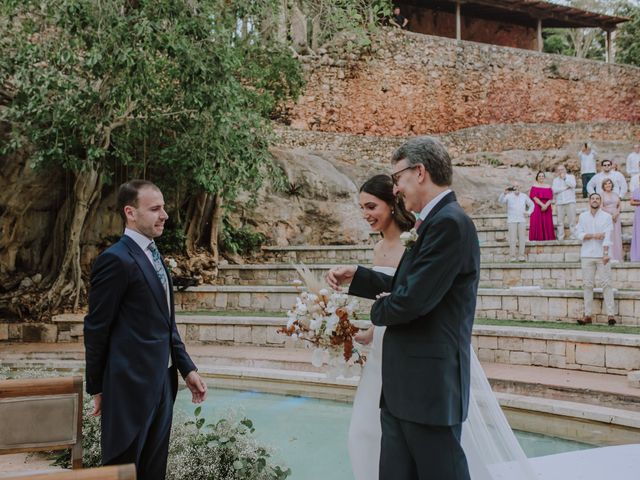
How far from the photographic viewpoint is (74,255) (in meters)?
9.85

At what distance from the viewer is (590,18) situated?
27000 mm

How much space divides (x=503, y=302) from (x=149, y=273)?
7218 mm

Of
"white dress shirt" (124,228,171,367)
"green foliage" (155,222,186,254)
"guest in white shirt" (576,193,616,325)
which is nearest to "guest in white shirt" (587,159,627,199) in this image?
"guest in white shirt" (576,193,616,325)

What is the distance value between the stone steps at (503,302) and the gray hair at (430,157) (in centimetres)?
653

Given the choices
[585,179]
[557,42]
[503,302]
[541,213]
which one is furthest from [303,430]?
[557,42]

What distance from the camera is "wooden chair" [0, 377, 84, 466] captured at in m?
2.59

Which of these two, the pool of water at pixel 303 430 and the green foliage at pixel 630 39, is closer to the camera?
the pool of water at pixel 303 430

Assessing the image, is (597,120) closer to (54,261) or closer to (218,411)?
(54,261)

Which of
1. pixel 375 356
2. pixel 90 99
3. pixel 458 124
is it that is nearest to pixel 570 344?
pixel 375 356

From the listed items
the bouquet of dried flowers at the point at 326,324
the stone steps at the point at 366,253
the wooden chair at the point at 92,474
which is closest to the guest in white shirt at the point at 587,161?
the stone steps at the point at 366,253

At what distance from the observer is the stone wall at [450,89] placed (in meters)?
21.8

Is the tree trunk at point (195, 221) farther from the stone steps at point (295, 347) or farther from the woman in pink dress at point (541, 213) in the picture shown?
the woman in pink dress at point (541, 213)

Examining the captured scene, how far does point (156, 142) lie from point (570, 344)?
7.75 meters

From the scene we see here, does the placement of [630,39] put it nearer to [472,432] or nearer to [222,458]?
[472,432]
